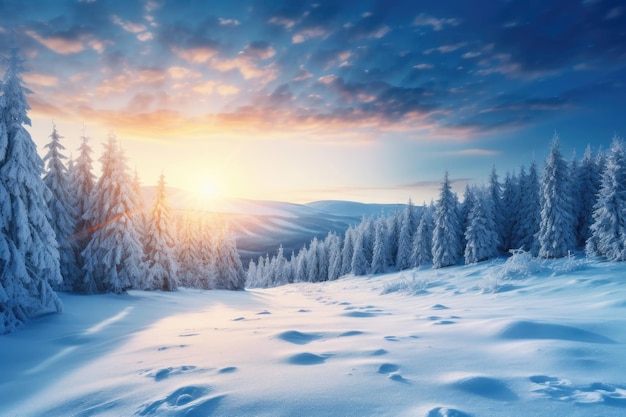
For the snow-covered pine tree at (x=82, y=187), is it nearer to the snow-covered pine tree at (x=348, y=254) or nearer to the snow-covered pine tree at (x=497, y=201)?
the snow-covered pine tree at (x=497, y=201)

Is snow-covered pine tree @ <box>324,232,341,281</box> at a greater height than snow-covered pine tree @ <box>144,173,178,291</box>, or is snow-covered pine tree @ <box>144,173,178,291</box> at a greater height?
snow-covered pine tree @ <box>144,173,178,291</box>

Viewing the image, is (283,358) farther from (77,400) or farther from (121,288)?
(121,288)

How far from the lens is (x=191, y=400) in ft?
11.3

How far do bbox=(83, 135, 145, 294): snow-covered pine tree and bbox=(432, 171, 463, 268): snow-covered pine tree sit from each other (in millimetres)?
35435

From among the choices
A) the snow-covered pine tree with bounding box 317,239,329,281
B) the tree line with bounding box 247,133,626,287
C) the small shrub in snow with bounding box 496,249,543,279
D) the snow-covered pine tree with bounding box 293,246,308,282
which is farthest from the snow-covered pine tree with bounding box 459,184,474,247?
the snow-covered pine tree with bounding box 293,246,308,282

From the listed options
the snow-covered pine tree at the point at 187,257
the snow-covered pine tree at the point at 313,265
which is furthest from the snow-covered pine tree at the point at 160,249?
the snow-covered pine tree at the point at 313,265

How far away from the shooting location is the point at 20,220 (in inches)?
426

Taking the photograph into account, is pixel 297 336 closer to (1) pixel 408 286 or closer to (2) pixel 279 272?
(1) pixel 408 286

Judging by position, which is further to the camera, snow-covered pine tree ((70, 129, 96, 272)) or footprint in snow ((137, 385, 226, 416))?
snow-covered pine tree ((70, 129, 96, 272))

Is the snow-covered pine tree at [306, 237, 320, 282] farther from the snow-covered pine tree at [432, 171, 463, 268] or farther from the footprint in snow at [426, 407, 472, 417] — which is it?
the footprint in snow at [426, 407, 472, 417]

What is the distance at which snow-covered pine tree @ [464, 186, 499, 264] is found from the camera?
129 feet

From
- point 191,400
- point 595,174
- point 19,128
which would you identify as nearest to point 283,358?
point 191,400

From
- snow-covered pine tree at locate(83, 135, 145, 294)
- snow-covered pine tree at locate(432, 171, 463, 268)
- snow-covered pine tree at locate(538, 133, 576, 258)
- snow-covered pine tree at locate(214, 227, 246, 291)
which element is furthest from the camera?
snow-covered pine tree at locate(432, 171, 463, 268)

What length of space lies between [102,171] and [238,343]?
21.2 meters
